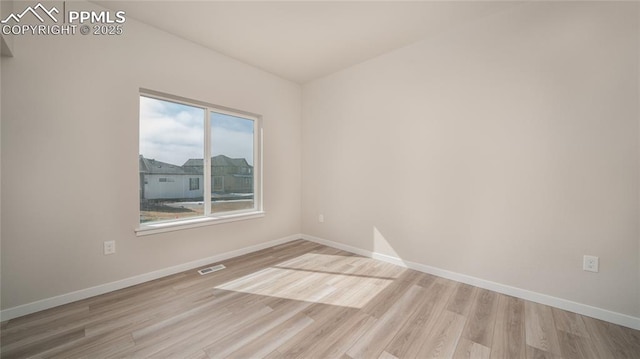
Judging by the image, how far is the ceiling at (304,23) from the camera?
2.17 metres

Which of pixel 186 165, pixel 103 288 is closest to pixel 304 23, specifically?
pixel 186 165

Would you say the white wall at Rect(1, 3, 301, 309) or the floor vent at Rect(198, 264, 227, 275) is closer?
the white wall at Rect(1, 3, 301, 309)

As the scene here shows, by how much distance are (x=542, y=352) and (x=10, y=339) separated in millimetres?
3485

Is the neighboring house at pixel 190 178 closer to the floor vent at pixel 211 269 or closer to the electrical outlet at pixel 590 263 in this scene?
the floor vent at pixel 211 269

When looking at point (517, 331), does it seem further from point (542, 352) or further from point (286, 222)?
point (286, 222)

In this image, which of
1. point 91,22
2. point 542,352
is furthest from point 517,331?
point 91,22

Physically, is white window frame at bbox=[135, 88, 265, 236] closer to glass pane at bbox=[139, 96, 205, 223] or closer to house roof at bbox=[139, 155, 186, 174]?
glass pane at bbox=[139, 96, 205, 223]

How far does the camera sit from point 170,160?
2738 millimetres

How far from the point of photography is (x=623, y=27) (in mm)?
1746

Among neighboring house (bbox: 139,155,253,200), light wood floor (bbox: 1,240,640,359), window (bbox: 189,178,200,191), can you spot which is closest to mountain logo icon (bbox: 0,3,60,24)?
neighboring house (bbox: 139,155,253,200)

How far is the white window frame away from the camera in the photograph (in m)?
2.54

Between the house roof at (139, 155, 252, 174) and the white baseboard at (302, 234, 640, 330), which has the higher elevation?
the house roof at (139, 155, 252, 174)

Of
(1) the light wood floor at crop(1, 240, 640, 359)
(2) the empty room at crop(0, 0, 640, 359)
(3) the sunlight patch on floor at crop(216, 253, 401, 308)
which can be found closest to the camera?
(1) the light wood floor at crop(1, 240, 640, 359)

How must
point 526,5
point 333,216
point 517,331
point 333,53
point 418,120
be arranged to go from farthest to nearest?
1. point 333,216
2. point 333,53
3. point 418,120
4. point 526,5
5. point 517,331
